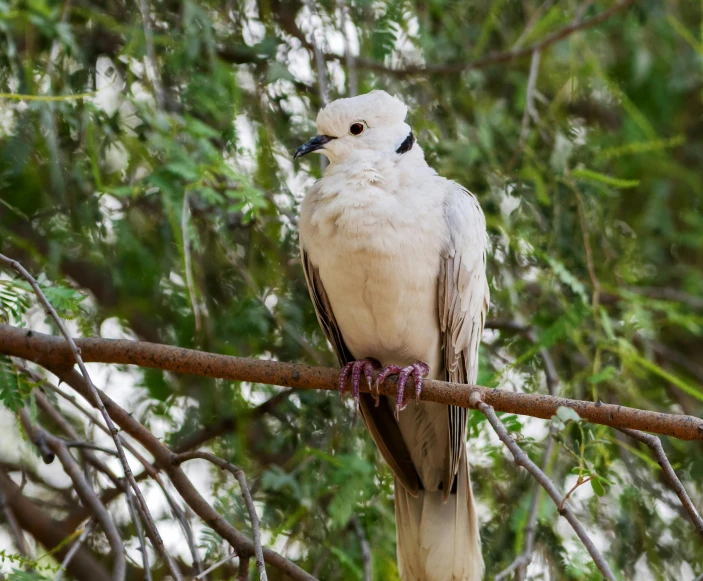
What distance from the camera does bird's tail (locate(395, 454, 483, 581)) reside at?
2.74m

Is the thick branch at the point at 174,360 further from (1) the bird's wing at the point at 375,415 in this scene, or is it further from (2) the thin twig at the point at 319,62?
(2) the thin twig at the point at 319,62

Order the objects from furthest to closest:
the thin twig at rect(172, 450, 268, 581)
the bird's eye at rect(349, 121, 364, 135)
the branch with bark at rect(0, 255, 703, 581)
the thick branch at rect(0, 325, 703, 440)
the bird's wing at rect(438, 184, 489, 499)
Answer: the bird's eye at rect(349, 121, 364, 135)
the bird's wing at rect(438, 184, 489, 499)
the thick branch at rect(0, 325, 703, 440)
the branch with bark at rect(0, 255, 703, 581)
the thin twig at rect(172, 450, 268, 581)

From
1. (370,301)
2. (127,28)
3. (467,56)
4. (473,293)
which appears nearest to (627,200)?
(467,56)

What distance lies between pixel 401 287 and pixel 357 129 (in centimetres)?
57

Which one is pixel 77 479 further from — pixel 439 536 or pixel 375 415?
pixel 439 536

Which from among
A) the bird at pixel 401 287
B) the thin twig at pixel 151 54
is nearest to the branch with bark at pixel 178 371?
the bird at pixel 401 287

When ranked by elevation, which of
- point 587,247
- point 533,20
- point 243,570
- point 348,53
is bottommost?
point 243,570

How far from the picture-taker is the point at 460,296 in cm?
277

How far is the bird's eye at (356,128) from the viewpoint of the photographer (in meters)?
2.86

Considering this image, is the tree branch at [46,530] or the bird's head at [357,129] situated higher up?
the bird's head at [357,129]

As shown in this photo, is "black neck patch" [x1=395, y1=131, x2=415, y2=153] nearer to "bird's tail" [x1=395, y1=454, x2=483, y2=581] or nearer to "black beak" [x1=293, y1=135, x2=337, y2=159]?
"black beak" [x1=293, y1=135, x2=337, y2=159]

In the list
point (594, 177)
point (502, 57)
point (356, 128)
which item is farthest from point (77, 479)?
point (502, 57)

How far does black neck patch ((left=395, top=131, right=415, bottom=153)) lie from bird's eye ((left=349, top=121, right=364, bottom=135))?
0.44 ft

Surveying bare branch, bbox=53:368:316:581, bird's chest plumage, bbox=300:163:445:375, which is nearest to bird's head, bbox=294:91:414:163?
bird's chest plumage, bbox=300:163:445:375
